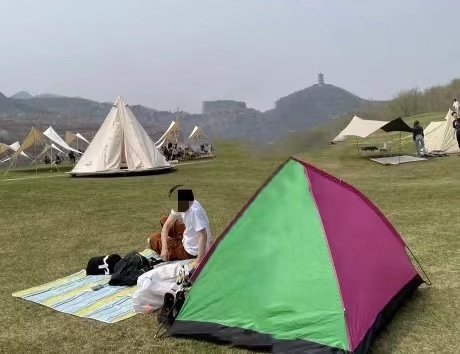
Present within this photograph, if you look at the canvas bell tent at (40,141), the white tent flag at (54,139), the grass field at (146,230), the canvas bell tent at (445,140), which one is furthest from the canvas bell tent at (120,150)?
the canvas bell tent at (445,140)

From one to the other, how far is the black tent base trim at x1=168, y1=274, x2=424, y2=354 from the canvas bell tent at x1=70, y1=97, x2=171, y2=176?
648 inches

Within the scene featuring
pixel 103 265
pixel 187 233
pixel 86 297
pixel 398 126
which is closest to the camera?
pixel 86 297

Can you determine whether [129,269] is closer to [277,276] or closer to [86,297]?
[86,297]

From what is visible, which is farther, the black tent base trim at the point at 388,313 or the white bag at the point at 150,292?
the white bag at the point at 150,292

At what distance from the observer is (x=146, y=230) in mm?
9898

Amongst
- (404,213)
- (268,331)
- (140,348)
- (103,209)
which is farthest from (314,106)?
(103,209)

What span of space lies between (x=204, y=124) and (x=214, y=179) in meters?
13.3

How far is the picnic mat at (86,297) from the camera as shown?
17.9 feet

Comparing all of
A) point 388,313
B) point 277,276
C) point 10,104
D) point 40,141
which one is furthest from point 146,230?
point 10,104

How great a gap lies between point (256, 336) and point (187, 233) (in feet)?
Answer: 8.09

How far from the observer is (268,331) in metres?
4.54

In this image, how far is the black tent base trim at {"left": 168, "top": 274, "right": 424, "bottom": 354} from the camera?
14.0ft

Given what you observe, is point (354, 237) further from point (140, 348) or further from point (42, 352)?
point (42, 352)

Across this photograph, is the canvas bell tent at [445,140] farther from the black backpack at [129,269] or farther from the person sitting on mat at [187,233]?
the black backpack at [129,269]
